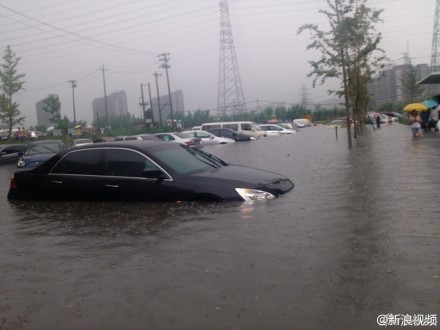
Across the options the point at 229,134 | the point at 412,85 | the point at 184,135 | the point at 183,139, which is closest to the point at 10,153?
the point at 183,139

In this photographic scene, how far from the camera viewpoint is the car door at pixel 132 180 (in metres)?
7.51

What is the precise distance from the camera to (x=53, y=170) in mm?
8375

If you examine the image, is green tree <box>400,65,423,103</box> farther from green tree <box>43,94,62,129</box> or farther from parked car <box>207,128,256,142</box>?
green tree <box>43,94,62,129</box>

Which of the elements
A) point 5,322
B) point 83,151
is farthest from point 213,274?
point 83,151

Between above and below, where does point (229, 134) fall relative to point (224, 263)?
above

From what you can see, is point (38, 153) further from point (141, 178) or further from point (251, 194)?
point (251, 194)

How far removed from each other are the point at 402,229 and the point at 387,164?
754 cm

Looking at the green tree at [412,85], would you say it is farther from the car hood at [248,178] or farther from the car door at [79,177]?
the car door at [79,177]

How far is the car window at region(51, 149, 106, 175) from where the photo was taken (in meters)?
8.02

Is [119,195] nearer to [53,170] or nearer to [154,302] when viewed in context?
[53,170]

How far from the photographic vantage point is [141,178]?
301 inches

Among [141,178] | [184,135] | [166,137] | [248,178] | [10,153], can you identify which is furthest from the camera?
[184,135]

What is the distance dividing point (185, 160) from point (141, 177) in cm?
94

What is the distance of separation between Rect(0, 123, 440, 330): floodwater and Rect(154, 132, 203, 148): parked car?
21361 millimetres
